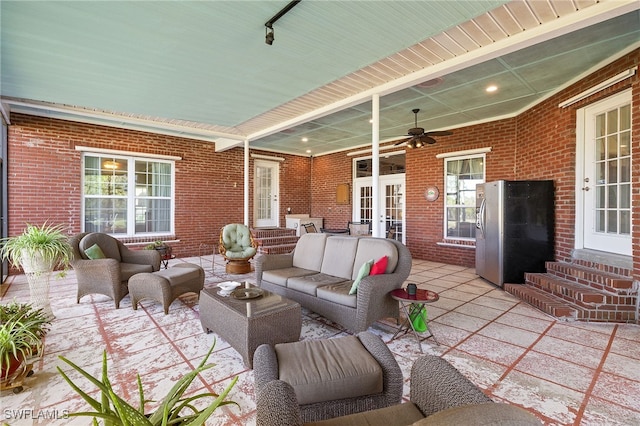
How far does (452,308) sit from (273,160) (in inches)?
261

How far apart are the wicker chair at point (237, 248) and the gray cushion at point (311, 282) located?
2.29 m

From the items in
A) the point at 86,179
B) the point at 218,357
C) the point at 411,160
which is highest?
the point at 411,160

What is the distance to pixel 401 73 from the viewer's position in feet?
12.1

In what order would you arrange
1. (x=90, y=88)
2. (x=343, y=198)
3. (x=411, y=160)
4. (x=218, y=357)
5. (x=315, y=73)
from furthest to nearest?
(x=343, y=198) < (x=411, y=160) < (x=90, y=88) < (x=315, y=73) < (x=218, y=357)

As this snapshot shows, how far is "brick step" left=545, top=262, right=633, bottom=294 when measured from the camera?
333 centimetres

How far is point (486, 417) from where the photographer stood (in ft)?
2.35

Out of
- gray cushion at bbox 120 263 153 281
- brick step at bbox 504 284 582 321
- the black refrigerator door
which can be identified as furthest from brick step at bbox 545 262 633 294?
gray cushion at bbox 120 263 153 281

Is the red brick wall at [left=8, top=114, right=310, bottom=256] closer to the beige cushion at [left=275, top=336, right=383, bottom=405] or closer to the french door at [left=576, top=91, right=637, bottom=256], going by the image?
the beige cushion at [left=275, top=336, right=383, bottom=405]

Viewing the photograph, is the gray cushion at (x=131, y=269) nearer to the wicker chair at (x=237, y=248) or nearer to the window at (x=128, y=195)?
the wicker chair at (x=237, y=248)

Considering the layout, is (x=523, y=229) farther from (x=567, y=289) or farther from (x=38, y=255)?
(x=38, y=255)

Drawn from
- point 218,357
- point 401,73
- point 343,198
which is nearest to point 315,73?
point 401,73

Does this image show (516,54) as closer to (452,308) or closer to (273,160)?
(452,308)

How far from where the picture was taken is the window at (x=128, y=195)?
6.29 meters

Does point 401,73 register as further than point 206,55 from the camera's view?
Yes
